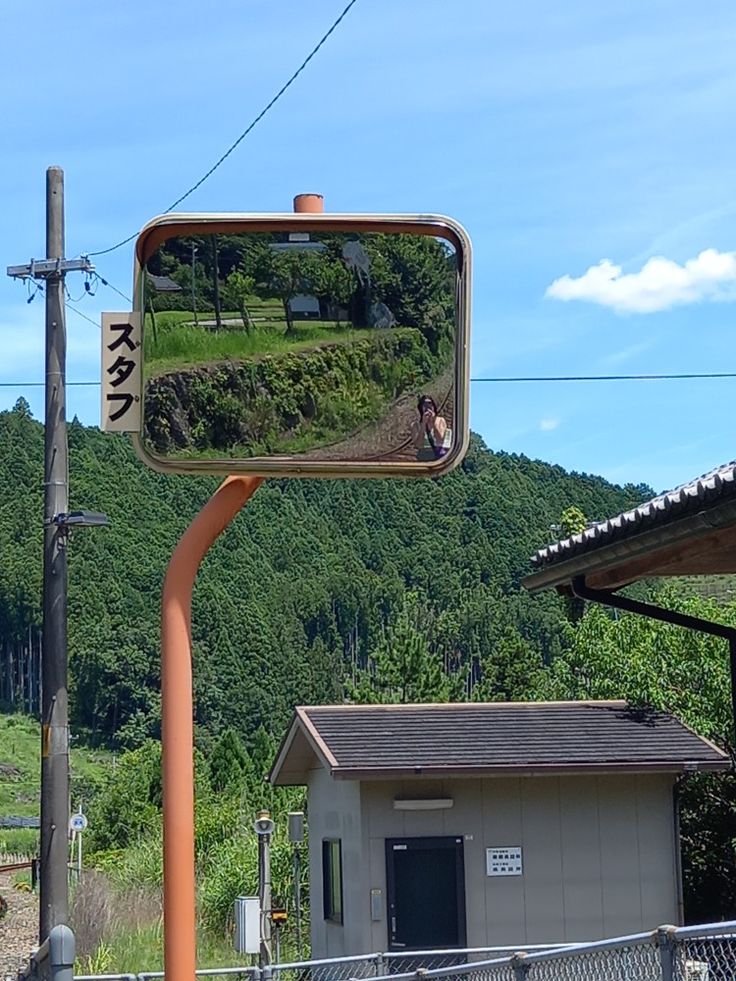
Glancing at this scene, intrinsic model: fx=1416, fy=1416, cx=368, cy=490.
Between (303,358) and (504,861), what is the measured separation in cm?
1284

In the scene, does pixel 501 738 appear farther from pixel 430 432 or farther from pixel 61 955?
pixel 430 432

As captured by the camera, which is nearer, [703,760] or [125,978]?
[125,978]

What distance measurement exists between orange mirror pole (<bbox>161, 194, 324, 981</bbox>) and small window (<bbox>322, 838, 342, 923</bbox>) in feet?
44.9

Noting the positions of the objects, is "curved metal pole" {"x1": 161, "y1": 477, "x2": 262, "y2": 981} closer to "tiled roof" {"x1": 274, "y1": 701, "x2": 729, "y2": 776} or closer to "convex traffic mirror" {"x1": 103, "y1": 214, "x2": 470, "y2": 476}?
"convex traffic mirror" {"x1": 103, "y1": 214, "x2": 470, "y2": 476}

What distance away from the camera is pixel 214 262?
103 inches

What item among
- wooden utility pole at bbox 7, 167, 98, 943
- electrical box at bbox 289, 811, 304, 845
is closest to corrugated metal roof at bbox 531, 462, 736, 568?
wooden utility pole at bbox 7, 167, 98, 943

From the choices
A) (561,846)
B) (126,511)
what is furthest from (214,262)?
(126,511)

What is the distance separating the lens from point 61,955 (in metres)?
3.19

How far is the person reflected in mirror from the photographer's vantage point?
103 inches

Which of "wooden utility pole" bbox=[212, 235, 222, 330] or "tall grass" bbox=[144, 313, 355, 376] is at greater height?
"wooden utility pole" bbox=[212, 235, 222, 330]

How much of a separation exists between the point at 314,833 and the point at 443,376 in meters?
15.4

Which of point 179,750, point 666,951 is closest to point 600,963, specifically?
point 666,951

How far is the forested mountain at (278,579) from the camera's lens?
11281cm

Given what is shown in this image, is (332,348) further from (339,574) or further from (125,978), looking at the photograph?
(339,574)
